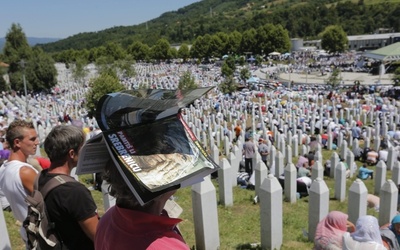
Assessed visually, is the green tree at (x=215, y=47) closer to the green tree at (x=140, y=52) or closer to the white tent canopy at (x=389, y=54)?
the green tree at (x=140, y=52)

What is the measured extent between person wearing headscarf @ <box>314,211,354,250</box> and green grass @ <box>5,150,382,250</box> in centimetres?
104

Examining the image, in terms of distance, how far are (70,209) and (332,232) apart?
2.41 meters

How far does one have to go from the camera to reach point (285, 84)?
4166cm

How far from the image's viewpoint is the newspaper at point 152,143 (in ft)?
4.20

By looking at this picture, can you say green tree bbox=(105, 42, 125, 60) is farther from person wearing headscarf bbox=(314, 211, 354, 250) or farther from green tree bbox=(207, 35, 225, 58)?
person wearing headscarf bbox=(314, 211, 354, 250)

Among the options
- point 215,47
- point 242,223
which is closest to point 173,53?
point 215,47

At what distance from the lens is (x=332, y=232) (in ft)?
10.6

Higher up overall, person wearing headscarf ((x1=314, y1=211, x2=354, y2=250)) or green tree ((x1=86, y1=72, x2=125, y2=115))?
person wearing headscarf ((x1=314, y1=211, x2=354, y2=250))

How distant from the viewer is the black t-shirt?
2.19 m

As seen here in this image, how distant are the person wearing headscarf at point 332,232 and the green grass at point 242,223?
1038 millimetres

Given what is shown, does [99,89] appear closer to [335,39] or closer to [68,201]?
[68,201]

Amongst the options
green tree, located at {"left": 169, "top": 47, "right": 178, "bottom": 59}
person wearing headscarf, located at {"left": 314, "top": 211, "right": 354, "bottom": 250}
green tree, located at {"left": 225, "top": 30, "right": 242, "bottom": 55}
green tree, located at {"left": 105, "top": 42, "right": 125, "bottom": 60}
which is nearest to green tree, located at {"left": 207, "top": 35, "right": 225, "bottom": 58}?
green tree, located at {"left": 225, "top": 30, "right": 242, "bottom": 55}

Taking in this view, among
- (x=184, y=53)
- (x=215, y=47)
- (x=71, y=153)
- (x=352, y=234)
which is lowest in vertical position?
(x=184, y=53)

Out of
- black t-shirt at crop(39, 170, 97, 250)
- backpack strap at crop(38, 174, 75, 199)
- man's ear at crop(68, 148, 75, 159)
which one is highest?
man's ear at crop(68, 148, 75, 159)
